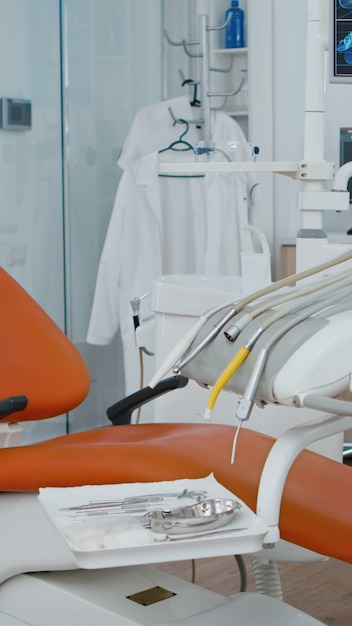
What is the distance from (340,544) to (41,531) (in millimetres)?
511

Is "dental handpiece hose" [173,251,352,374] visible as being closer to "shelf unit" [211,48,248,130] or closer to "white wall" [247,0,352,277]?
"white wall" [247,0,352,277]

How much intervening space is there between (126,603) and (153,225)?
267 cm

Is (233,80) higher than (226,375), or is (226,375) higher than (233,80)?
(233,80)

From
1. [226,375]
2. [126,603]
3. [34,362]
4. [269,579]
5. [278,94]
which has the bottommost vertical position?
[269,579]

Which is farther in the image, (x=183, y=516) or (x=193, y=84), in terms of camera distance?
(x=193, y=84)

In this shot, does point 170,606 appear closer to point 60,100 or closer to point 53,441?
point 53,441

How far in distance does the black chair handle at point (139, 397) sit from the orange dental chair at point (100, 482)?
7cm

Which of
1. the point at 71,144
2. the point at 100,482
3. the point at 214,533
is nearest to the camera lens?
the point at 214,533

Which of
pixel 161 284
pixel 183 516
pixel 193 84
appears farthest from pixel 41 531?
pixel 193 84

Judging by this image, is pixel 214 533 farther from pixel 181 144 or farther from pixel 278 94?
pixel 278 94

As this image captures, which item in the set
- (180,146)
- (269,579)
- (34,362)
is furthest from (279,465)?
(180,146)

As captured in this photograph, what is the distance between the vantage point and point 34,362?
2.07 m

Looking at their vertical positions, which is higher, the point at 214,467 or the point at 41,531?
the point at 214,467

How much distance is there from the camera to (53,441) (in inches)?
79.2
